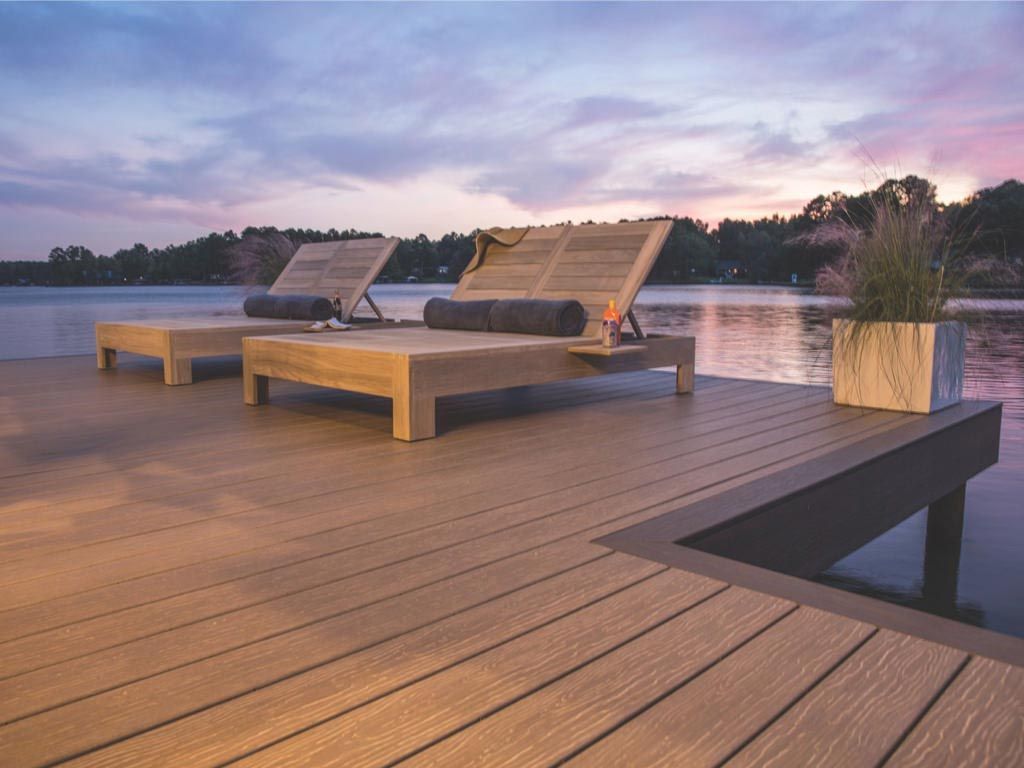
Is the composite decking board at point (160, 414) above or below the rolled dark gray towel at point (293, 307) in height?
below

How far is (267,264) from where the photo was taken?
8094mm

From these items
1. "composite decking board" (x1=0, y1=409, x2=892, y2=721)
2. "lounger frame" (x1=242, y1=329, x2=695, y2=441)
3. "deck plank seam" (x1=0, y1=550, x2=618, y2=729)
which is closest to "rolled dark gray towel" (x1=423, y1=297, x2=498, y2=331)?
"lounger frame" (x1=242, y1=329, x2=695, y2=441)

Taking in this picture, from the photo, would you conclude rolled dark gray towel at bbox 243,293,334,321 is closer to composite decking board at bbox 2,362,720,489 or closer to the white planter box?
composite decking board at bbox 2,362,720,489

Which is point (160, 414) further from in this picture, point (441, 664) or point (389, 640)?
point (441, 664)

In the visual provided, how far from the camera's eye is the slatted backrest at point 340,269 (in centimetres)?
560

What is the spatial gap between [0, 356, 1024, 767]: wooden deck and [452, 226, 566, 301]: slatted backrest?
7.43 ft

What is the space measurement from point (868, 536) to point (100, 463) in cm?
267

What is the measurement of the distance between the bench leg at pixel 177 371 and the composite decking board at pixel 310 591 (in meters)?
3.09

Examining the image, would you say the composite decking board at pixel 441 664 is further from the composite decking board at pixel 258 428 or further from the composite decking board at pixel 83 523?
the composite decking board at pixel 258 428

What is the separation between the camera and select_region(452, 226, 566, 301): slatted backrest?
477cm

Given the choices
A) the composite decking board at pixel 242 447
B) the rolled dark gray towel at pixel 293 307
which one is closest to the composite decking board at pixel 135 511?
the composite decking board at pixel 242 447

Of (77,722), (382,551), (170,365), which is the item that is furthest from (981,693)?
(170,365)

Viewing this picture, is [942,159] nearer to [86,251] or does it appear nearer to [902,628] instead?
[902,628]

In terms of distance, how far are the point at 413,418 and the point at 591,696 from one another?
1951 mm
